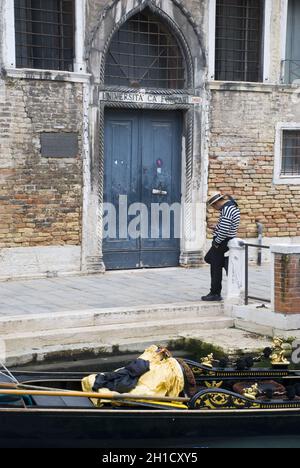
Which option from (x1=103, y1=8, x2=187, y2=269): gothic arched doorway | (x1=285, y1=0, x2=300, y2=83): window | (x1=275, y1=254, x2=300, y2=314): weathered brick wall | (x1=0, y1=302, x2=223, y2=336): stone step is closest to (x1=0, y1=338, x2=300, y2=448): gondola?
(x1=0, y1=302, x2=223, y2=336): stone step

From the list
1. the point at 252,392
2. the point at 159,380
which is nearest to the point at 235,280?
the point at 252,392

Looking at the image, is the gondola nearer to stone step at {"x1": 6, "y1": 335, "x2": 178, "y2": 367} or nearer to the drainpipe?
stone step at {"x1": 6, "y1": 335, "x2": 178, "y2": 367}

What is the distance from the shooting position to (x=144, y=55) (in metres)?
11.3

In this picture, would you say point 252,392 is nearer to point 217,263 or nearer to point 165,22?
point 217,263

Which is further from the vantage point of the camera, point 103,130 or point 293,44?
point 293,44

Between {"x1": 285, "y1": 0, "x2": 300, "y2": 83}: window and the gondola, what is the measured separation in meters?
7.52

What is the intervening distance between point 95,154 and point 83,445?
6079 mm

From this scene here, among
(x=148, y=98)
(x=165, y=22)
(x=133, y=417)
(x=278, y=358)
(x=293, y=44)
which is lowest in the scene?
(x=133, y=417)

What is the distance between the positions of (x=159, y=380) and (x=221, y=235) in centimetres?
395

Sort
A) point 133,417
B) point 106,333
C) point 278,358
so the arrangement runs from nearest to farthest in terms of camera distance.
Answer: point 133,417 → point 278,358 → point 106,333

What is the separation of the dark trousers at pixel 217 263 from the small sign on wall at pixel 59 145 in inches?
106

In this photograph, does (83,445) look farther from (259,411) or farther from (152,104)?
(152,104)

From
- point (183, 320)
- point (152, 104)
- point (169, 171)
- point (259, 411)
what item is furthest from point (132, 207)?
point (259, 411)

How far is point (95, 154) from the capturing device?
10930mm
